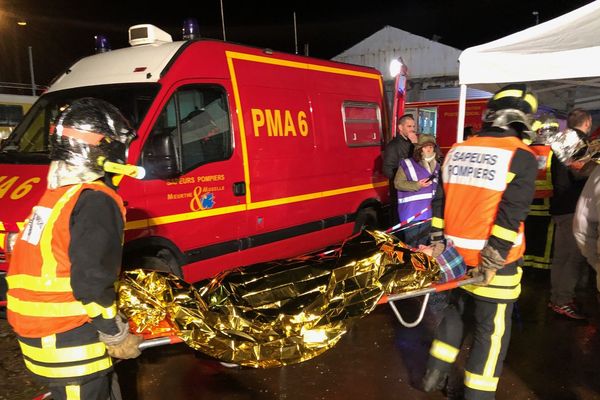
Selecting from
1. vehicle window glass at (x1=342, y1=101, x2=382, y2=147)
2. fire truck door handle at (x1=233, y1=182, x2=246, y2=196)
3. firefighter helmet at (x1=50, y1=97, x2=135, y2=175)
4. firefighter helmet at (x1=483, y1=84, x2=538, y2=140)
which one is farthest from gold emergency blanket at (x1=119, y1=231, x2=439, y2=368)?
vehicle window glass at (x1=342, y1=101, x2=382, y2=147)

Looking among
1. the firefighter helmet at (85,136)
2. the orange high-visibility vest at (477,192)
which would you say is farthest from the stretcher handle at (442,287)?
the firefighter helmet at (85,136)

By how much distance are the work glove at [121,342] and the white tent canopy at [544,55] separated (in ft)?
14.6

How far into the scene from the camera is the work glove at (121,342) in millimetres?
2014

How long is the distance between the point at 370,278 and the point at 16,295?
6.65 feet

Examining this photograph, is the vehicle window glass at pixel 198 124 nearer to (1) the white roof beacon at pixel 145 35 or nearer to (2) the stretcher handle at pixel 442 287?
(1) the white roof beacon at pixel 145 35

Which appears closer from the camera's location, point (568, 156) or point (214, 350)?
point (214, 350)

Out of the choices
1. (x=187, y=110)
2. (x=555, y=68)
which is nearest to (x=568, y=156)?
(x=555, y=68)

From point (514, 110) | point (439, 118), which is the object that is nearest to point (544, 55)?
point (514, 110)

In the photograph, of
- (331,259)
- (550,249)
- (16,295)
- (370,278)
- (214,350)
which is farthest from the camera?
(550,249)

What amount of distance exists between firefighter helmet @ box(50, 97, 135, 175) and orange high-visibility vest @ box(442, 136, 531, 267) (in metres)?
2.16

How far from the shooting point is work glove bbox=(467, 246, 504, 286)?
9.36ft

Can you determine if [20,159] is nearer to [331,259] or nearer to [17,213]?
[17,213]

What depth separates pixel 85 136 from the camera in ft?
6.57

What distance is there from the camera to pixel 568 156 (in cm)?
478
